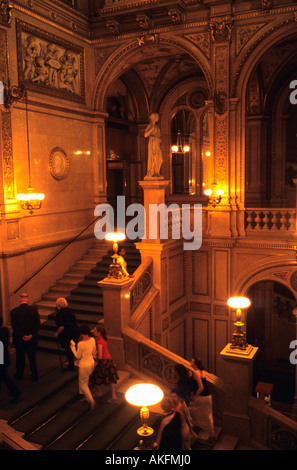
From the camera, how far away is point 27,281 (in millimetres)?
10414

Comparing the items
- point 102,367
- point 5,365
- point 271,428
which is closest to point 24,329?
point 5,365

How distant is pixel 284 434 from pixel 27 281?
6.11 metres

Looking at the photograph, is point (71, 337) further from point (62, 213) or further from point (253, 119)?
point (253, 119)

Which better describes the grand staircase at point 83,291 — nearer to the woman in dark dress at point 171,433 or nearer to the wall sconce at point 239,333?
the wall sconce at point 239,333

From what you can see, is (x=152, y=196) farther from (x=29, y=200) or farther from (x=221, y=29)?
(x=221, y=29)

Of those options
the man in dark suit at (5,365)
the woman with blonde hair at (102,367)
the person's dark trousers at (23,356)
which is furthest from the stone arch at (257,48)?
the man in dark suit at (5,365)

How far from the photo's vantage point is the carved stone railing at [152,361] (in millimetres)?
8109

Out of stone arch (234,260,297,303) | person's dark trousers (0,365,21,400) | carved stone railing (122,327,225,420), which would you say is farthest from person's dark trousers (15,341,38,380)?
stone arch (234,260,297,303)

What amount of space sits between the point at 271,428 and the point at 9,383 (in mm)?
3988

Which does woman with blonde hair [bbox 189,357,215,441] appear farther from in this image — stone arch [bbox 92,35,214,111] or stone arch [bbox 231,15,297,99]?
stone arch [bbox 92,35,214,111]

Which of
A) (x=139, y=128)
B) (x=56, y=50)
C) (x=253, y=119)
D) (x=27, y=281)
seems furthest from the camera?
(x=139, y=128)

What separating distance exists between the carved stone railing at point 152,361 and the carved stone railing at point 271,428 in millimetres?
739

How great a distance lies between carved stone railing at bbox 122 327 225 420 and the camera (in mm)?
8109

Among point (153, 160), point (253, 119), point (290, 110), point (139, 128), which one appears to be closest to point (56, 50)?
point (153, 160)
